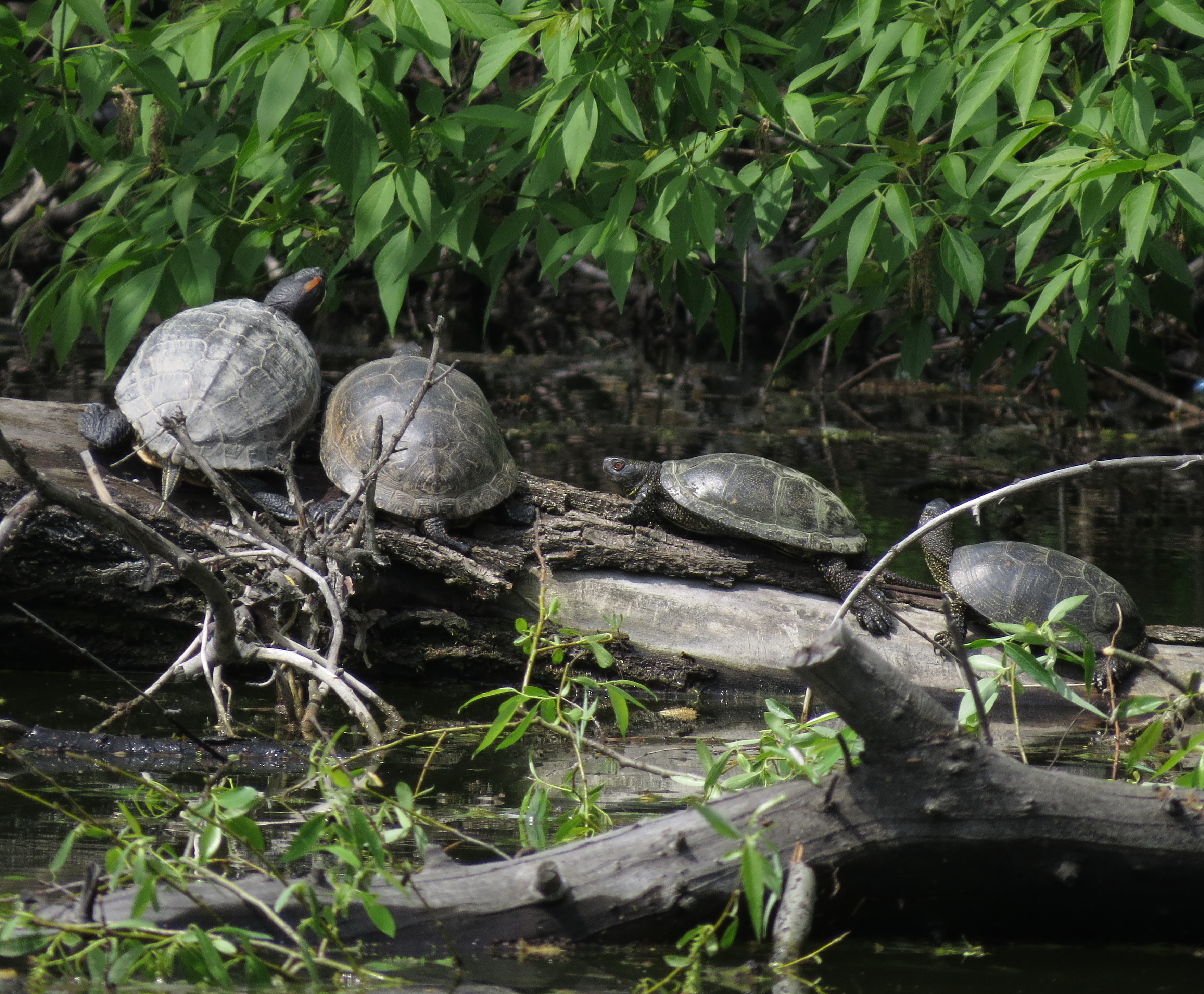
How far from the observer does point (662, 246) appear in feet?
16.6

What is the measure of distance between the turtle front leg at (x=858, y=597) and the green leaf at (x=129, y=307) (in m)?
2.94

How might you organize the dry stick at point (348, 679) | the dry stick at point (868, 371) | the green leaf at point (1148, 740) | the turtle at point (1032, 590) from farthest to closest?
the dry stick at point (868, 371) < the turtle at point (1032, 590) < the dry stick at point (348, 679) < the green leaf at point (1148, 740)

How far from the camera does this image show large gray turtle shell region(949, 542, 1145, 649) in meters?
4.46

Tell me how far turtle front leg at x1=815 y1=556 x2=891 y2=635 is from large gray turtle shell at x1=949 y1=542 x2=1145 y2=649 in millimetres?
365

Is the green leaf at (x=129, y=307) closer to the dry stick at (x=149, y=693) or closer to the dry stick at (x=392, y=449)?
the dry stick at (x=392, y=449)

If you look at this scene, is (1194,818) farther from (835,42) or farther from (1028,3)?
(835,42)

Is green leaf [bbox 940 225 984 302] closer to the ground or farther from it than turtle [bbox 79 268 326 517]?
farther from it

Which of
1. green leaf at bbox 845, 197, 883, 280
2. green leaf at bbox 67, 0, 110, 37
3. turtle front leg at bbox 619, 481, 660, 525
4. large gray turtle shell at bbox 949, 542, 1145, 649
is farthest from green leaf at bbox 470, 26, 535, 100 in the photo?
large gray turtle shell at bbox 949, 542, 1145, 649

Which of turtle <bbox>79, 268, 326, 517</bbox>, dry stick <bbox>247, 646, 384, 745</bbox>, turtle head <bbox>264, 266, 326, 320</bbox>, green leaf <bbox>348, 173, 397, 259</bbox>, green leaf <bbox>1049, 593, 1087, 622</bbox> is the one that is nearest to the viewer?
green leaf <bbox>1049, 593, 1087, 622</bbox>

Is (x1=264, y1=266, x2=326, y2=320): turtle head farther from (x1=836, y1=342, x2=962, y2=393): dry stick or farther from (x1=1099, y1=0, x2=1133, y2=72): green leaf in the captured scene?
(x1=836, y1=342, x2=962, y2=393): dry stick

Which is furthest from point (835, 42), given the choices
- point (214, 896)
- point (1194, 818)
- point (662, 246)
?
point (214, 896)

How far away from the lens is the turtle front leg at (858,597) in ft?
15.4

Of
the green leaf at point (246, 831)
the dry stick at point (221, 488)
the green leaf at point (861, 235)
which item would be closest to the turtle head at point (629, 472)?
the green leaf at point (861, 235)

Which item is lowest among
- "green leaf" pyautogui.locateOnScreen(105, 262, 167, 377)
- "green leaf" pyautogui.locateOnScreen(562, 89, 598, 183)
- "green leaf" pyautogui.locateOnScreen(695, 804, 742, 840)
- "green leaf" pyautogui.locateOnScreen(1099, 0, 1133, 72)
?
"green leaf" pyautogui.locateOnScreen(105, 262, 167, 377)
